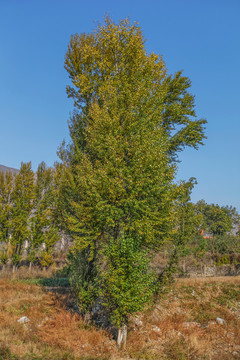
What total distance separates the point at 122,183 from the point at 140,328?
691 cm

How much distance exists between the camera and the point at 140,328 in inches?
459

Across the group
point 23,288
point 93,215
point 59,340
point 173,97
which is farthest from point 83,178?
point 173,97

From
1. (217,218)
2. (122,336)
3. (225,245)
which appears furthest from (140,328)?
(217,218)

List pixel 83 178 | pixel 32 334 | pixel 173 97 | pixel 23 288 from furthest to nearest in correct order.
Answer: pixel 173 97 < pixel 23 288 < pixel 83 178 < pixel 32 334

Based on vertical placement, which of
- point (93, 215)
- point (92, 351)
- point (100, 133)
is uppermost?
point (100, 133)

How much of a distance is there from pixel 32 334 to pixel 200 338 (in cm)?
702

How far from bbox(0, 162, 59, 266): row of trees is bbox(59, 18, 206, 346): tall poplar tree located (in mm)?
11355

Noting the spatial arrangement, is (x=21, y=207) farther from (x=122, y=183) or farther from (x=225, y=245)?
(x=225, y=245)

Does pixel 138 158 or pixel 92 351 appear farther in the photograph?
pixel 138 158

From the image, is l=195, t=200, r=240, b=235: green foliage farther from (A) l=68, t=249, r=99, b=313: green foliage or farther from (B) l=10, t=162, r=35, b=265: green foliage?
(A) l=68, t=249, r=99, b=313: green foliage

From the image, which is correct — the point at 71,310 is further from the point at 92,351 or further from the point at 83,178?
the point at 83,178

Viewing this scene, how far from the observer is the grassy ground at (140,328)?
9.09 m

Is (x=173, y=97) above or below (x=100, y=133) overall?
above

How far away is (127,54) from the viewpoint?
1498 cm
